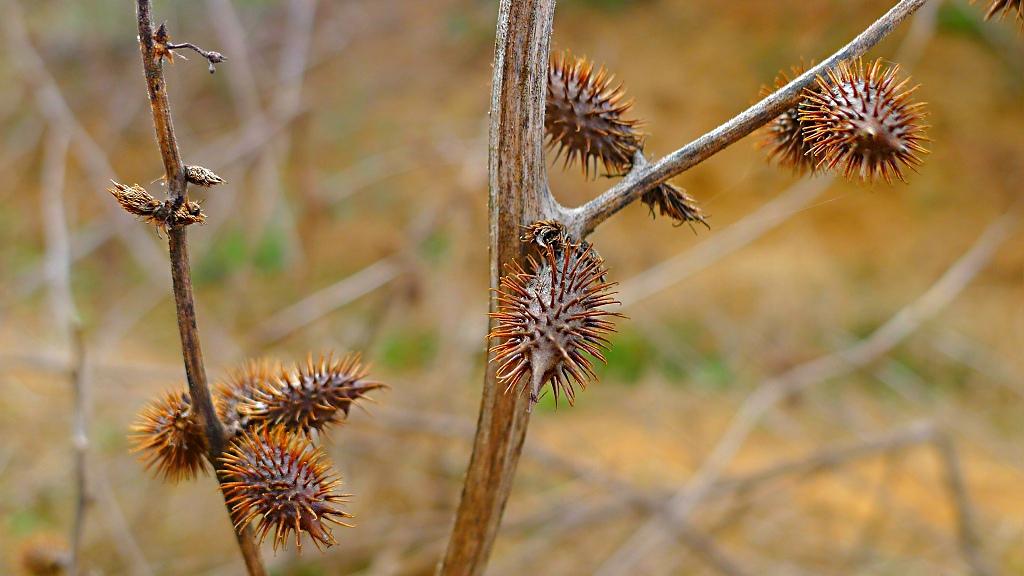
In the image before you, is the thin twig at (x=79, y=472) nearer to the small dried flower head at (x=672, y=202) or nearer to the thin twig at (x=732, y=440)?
the small dried flower head at (x=672, y=202)

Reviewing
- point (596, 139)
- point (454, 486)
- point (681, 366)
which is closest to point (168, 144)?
point (596, 139)

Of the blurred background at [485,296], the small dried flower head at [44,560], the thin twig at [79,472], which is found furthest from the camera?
the blurred background at [485,296]

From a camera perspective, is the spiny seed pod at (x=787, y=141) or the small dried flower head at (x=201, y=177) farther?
the spiny seed pod at (x=787, y=141)

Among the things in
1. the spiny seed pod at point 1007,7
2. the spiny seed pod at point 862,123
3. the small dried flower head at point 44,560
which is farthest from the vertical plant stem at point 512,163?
the small dried flower head at point 44,560

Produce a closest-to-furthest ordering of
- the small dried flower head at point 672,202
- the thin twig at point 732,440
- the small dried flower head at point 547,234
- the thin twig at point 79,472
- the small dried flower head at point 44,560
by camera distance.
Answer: the small dried flower head at point 547,234 → the small dried flower head at point 672,202 → the thin twig at point 79,472 → the small dried flower head at point 44,560 → the thin twig at point 732,440

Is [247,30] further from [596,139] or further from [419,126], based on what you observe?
[596,139]

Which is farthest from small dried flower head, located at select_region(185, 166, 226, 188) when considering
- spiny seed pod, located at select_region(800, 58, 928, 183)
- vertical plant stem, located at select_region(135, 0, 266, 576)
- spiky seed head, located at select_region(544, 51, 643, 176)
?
spiny seed pod, located at select_region(800, 58, 928, 183)

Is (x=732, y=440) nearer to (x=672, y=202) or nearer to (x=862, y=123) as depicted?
(x=672, y=202)
